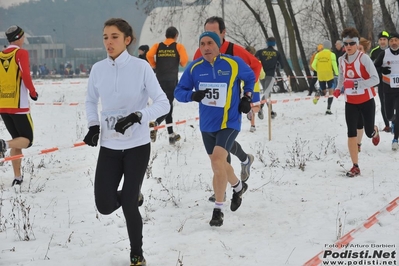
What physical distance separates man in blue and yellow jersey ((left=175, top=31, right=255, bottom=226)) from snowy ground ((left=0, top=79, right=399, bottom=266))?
521mm

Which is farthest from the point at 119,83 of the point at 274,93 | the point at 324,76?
the point at 274,93

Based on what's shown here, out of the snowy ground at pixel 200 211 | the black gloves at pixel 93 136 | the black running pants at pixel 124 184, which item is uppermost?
the black gloves at pixel 93 136

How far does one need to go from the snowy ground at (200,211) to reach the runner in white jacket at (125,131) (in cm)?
55

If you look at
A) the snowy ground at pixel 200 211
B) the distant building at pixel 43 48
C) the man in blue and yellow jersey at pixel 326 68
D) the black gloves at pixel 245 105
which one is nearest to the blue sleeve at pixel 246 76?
the black gloves at pixel 245 105

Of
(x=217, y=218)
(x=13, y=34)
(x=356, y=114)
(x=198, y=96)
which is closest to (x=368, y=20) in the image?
(x=356, y=114)

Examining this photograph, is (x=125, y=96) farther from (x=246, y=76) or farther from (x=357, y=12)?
(x=357, y=12)

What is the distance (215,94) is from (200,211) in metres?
1.32

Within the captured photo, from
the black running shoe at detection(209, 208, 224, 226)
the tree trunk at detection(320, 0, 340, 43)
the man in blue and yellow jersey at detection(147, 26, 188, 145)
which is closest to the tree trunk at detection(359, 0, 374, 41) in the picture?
the tree trunk at detection(320, 0, 340, 43)

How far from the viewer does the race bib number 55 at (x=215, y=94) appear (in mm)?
5578

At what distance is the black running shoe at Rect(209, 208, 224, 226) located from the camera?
216 inches

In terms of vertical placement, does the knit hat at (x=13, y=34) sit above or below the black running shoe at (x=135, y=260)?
above

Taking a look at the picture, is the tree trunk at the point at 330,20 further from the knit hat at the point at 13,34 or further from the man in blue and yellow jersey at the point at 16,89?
the man in blue and yellow jersey at the point at 16,89

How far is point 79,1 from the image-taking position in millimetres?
151500

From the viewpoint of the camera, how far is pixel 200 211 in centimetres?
609
